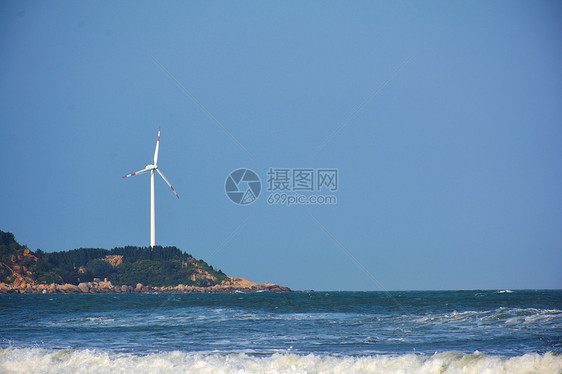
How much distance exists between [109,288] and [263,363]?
565ft

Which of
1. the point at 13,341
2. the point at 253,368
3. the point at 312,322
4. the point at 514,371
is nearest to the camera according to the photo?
the point at 514,371

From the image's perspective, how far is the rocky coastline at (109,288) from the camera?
155625 mm

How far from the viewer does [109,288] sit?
183 metres

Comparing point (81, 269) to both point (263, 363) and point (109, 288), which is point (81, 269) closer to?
point (109, 288)

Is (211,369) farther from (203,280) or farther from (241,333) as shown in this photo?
(203,280)

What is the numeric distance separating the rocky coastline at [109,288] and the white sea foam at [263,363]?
14000cm

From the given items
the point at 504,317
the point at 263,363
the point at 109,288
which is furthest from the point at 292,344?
the point at 109,288

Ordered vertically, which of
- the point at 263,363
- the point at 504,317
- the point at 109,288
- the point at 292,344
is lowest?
the point at 263,363

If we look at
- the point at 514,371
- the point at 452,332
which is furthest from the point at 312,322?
the point at 514,371

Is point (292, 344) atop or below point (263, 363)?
atop

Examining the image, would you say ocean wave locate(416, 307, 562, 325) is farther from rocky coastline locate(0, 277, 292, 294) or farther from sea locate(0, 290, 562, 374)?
rocky coastline locate(0, 277, 292, 294)

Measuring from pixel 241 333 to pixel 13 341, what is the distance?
11.1 meters

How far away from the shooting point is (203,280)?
642 ft

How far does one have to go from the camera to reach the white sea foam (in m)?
19.6
